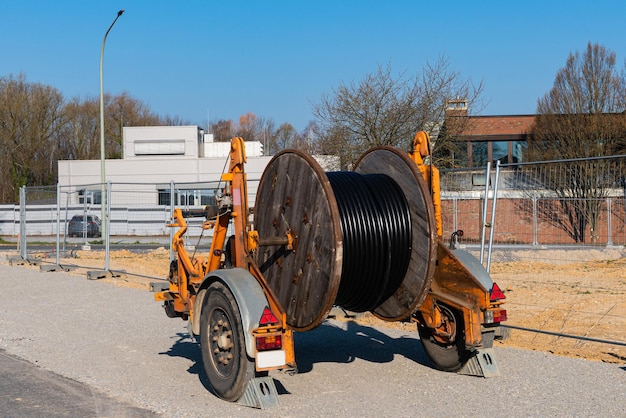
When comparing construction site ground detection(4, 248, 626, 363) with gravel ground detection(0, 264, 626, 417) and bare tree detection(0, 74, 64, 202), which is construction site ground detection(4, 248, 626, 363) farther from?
bare tree detection(0, 74, 64, 202)

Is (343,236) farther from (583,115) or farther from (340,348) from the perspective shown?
(583,115)

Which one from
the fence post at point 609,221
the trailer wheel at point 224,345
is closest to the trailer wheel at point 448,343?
the trailer wheel at point 224,345

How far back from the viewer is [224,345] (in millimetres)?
6812

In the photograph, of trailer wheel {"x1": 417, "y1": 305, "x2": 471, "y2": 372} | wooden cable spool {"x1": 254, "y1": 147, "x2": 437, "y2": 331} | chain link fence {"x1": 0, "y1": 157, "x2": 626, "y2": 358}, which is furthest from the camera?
chain link fence {"x1": 0, "y1": 157, "x2": 626, "y2": 358}

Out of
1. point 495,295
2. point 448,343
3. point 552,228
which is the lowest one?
point 448,343

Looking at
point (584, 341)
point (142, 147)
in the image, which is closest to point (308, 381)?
point (584, 341)

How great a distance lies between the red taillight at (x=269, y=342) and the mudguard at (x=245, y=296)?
6 cm

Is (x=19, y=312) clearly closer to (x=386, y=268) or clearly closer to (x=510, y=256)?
(x=386, y=268)

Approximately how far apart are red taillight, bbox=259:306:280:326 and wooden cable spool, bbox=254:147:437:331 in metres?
0.31

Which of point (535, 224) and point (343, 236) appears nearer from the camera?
point (343, 236)

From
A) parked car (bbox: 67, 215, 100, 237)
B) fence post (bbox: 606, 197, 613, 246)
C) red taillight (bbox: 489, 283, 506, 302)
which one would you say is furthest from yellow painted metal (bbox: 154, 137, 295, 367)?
parked car (bbox: 67, 215, 100, 237)

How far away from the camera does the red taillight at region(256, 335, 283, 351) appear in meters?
6.45

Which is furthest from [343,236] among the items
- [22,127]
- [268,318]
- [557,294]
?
[22,127]

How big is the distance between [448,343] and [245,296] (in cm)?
236
